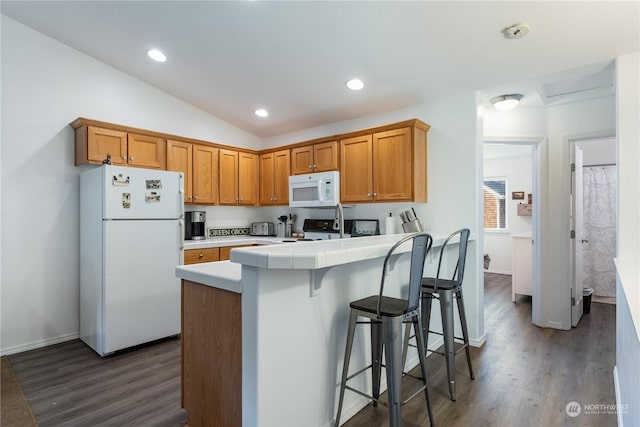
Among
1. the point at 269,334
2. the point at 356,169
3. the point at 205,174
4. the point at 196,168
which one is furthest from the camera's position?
the point at 205,174

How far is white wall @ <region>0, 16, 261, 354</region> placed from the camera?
3035mm

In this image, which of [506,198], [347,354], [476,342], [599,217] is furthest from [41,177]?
[506,198]

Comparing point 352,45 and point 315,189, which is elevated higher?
point 352,45

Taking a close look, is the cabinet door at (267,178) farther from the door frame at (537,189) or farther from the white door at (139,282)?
the door frame at (537,189)

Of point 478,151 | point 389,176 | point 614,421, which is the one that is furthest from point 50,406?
point 478,151

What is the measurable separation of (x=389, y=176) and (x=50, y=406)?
3228mm

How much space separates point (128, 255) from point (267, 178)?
2.14 meters

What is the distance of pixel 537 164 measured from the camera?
146 inches

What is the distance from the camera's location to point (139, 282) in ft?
10.2

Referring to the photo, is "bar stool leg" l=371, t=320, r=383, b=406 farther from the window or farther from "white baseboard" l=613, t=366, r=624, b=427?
the window

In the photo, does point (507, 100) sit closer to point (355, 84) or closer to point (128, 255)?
point (355, 84)

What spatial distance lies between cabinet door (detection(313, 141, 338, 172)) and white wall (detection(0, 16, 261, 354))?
7.50 ft

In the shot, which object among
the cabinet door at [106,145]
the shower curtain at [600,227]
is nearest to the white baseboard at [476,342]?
the shower curtain at [600,227]

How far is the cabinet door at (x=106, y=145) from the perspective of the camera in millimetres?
3242
